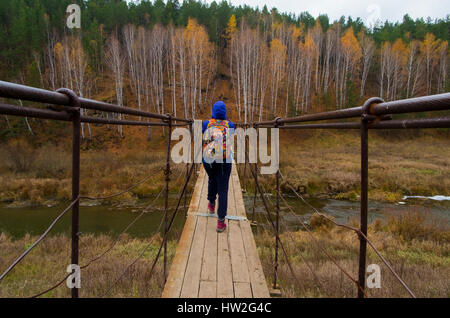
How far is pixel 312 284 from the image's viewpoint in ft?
11.9

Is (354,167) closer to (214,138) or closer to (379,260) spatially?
(379,260)

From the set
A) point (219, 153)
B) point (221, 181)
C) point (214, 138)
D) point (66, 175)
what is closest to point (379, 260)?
point (221, 181)

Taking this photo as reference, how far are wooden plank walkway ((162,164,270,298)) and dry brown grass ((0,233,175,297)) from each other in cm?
91

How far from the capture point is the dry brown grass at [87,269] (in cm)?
367

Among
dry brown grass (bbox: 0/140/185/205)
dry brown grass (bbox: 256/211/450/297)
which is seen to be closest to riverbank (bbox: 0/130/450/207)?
dry brown grass (bbox: 0/140/185/205)

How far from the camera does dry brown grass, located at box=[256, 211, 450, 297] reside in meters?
3.40

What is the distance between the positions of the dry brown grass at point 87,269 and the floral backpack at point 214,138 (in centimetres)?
165

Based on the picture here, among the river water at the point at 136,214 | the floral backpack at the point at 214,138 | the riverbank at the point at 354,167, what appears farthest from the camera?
the riverbank at the point at 354,167

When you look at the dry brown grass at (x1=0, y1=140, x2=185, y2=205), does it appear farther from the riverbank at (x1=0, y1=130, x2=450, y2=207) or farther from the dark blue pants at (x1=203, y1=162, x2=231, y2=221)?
the dark blue pants at (x1=203, y1=162, x2=231, y2=221)

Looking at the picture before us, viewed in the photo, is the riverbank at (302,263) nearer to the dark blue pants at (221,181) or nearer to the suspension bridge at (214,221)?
the suspension bridge at (214,221)

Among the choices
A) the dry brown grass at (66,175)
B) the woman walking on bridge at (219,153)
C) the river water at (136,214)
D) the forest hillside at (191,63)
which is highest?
the forest hillside at (191,63)

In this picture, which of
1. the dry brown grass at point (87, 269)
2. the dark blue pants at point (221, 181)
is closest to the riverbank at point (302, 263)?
the dry brown grass at point (87, 269)
